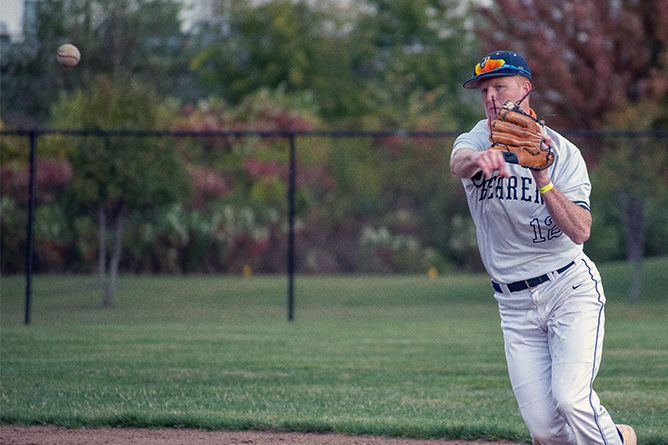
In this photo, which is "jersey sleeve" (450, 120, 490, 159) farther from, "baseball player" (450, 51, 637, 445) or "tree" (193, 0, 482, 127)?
"tree" (193, 0, 482, 127)

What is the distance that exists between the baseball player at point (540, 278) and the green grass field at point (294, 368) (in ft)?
6.51

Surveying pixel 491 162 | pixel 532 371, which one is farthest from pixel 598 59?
pixel 491 162

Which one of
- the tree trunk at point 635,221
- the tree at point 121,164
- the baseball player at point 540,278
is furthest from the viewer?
the tree trunk at point 635,221

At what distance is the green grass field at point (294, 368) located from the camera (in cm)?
660

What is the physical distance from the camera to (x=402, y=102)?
33281 mm

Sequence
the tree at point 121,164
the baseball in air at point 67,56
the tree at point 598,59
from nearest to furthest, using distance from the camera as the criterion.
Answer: the baseball in air at point 67,56, the tree at point 121,164, the tree at point 598,59

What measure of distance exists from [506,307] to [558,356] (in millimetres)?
406

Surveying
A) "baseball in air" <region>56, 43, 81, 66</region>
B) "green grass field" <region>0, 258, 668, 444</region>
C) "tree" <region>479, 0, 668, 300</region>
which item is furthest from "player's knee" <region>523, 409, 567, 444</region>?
"tree" <region>479, 0, 668, 300</region>

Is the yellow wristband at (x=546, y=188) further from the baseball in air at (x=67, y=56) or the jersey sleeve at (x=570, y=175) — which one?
the baseball in air at (x=67, y=56)

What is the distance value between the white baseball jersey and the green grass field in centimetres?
222

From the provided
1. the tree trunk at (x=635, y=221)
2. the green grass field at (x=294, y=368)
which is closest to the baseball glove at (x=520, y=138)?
the green grass field at (x=294, y=368)

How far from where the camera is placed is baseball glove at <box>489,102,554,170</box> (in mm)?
3967

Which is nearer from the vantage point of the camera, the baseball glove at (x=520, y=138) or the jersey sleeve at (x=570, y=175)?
the baseball glove at (x=520, y=138)

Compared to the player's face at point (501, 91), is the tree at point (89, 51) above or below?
above
